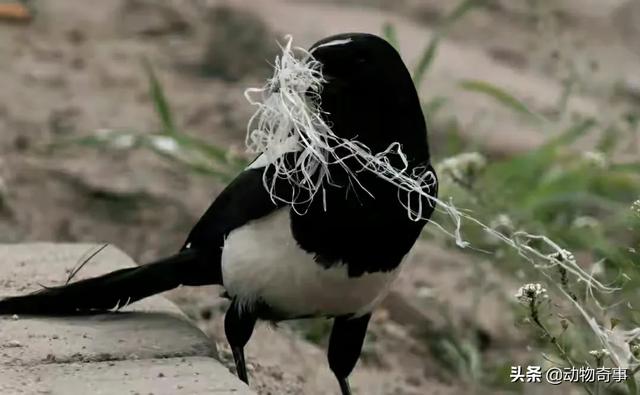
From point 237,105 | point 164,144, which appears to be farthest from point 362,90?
point 237,105

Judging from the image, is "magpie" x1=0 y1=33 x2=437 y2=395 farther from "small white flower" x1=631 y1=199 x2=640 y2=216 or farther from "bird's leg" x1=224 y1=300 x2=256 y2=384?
"small white flower" x1=631 y1=199 x2=640 y2=216

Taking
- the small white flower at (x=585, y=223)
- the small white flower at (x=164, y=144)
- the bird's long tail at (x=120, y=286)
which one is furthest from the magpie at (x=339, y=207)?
the small white flower at (x=164, y=144)

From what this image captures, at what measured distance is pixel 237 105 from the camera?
4.03 meters

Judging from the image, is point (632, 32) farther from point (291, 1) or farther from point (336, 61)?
point (336, 61)

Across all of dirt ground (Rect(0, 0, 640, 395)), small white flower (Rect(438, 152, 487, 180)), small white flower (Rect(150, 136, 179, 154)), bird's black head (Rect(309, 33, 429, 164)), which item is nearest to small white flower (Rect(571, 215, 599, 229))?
dirt ground (Rect(0, 0, 640, 395))

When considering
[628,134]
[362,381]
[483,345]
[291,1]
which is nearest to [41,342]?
[362,381]

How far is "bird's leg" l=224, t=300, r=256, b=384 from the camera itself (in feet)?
6.36

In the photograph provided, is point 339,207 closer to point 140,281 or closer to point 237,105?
point 140,281

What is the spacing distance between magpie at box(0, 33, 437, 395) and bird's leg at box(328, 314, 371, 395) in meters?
0.06

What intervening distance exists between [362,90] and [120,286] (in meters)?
0.59

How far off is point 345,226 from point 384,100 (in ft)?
0.62

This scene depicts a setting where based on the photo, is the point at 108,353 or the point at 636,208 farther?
the point at 108,353

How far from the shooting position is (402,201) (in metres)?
1.77

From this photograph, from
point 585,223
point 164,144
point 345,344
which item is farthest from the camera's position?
point 164,144
